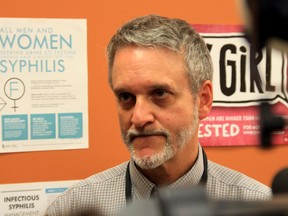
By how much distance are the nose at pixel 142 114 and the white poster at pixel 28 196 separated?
0.41 meters

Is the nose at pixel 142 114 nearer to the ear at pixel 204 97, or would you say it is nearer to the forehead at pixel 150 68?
the forehead at pixel 150 68

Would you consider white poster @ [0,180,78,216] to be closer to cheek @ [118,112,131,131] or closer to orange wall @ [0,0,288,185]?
orange wall @ [0,0,288,185]

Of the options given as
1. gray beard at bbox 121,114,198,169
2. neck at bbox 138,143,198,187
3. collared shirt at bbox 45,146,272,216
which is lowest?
collared shirt at bbox 45,146,272,216

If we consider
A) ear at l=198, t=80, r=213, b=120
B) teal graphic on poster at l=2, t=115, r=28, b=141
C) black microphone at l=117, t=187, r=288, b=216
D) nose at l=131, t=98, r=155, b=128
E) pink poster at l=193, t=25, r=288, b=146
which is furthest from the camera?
pink poster at l=193, t=25, r=288, b=146

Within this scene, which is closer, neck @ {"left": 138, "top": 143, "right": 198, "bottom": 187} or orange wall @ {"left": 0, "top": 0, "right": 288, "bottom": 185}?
neck @ {"left": 138, "top": 143, "right": 198, "bottom": 187}

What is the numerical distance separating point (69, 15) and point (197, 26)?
1.22 feet

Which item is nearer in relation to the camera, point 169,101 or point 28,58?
point 169,101

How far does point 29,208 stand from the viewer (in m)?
1.33

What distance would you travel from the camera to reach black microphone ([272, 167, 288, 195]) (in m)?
0.24

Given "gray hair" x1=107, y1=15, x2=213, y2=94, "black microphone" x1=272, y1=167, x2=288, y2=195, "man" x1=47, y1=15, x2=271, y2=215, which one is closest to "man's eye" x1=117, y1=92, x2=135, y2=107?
"man" x1=47, y1=15, x2=271, y2=215

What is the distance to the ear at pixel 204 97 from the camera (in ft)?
3.82

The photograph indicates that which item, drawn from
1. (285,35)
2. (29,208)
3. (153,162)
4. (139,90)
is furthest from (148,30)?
(285,35)

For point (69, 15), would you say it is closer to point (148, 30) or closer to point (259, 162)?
point (148, 30)

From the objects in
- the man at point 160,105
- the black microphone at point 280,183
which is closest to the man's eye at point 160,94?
the man at point 160,105
